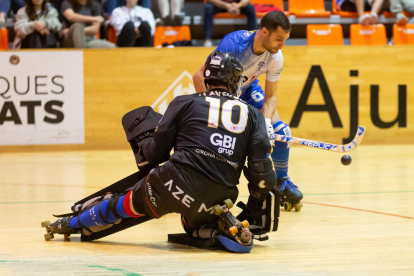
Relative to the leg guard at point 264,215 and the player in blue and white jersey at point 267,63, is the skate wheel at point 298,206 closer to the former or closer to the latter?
the player in blue and white jersey at point 267,63

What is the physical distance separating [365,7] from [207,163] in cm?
1085

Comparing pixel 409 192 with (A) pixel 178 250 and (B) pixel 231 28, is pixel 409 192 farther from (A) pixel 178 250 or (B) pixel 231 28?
(B) pixel 231 28

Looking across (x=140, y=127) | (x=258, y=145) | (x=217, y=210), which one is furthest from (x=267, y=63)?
(x=217, y=210)

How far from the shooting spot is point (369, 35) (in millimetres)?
12359

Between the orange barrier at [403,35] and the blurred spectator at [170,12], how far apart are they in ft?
15.9

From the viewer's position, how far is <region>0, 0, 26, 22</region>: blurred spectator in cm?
Result: 1182

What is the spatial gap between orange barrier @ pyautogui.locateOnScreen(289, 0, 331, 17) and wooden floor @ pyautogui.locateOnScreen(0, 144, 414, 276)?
5541mm

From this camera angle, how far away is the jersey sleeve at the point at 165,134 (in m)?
4.03

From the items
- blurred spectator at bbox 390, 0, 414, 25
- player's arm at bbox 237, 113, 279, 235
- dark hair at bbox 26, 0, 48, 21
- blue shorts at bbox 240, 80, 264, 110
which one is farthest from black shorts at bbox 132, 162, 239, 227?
blurred spectator at bbox 390, 0, 414, 25

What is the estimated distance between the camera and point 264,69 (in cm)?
588

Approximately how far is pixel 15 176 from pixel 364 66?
7.36 m

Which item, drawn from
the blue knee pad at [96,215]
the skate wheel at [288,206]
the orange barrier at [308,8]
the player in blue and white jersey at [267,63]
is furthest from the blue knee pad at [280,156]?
the orange barrier at [308,8]

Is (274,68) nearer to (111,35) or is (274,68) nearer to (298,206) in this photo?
(298,206)

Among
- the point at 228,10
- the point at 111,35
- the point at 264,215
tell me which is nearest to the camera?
the point at 264,215
